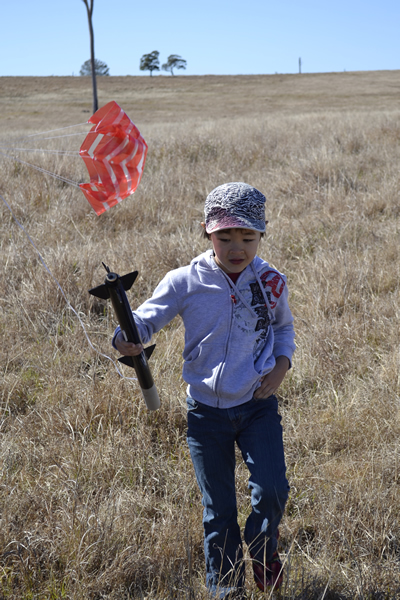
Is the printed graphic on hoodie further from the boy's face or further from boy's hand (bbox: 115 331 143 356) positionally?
boy's hand (bbox: 115 331 143 356)

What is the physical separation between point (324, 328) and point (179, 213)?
3059 mm

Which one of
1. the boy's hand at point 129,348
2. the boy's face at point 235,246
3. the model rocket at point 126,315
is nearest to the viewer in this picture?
the model rocket at point 126,315

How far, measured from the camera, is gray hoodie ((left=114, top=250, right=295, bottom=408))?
189 cm

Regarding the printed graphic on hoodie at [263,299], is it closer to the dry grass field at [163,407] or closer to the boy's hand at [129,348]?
the boy's hand at [129,348]

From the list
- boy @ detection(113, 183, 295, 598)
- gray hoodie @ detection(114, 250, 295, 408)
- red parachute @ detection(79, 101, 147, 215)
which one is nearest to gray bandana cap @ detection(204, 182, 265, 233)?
boy @ detection(113, 183, 295, 598)

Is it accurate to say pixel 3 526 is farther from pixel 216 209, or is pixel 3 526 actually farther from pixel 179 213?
pixel 179 213

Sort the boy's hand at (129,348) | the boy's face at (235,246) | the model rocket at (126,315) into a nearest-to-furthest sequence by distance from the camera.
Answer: the model rocket at (126,315), the boy's hand at (129,348), the boy's face at (235,246)

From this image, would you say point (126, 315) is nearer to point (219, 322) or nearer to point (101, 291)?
point (101, 291)

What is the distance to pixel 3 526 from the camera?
1919mm

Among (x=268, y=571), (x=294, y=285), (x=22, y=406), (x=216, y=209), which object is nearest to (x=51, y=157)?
(x=294, y=285)

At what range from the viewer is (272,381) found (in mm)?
1934

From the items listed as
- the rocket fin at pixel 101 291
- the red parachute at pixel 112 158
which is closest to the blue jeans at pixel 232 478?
the rocket fin at pixel 101 291

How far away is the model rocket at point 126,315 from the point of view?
5.03 ft

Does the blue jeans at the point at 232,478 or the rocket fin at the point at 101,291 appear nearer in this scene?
the rocket fin at the point at 101,291
